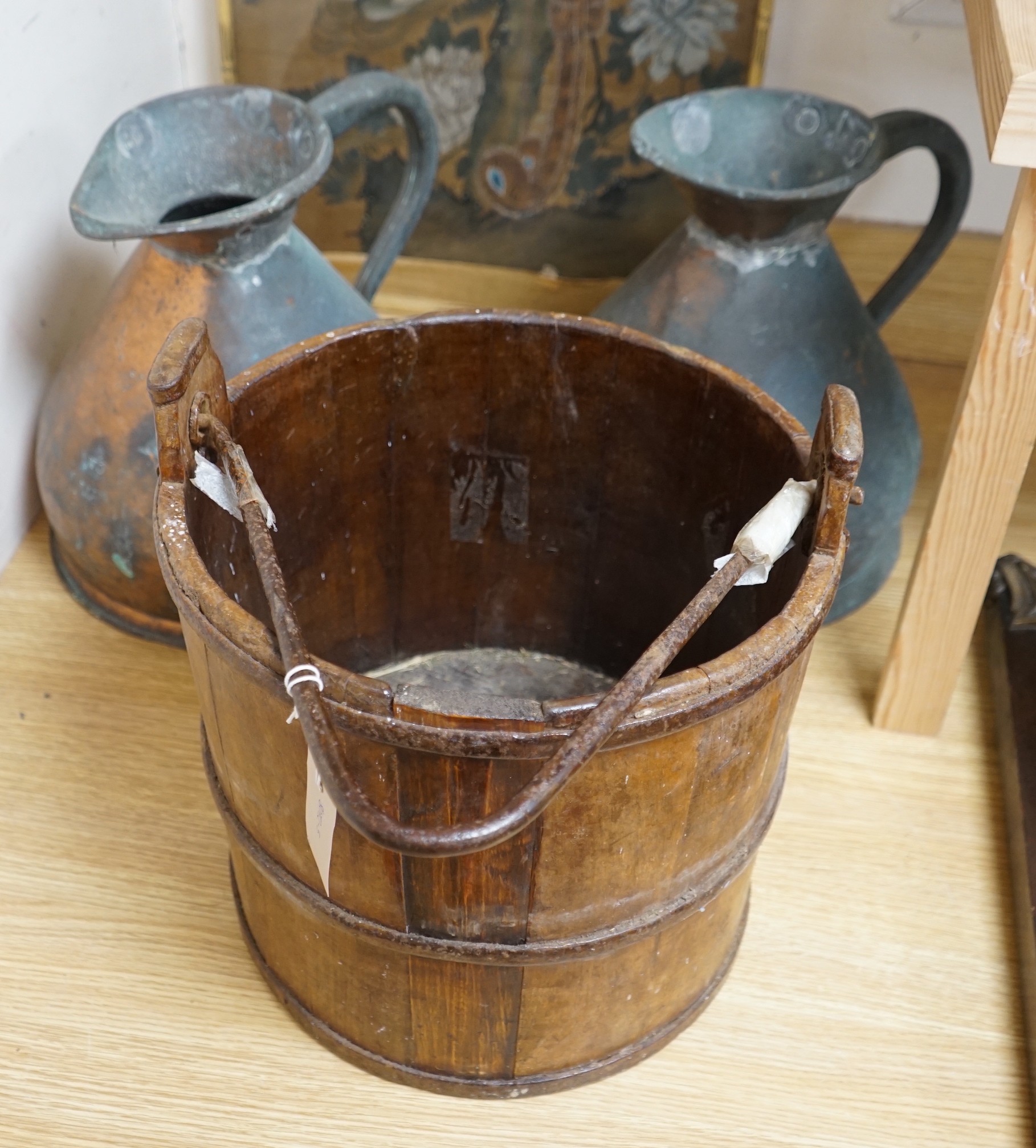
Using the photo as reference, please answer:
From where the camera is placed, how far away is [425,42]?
1909 millimetres

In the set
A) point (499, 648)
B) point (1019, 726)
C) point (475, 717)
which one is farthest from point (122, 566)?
point (1019, 726)

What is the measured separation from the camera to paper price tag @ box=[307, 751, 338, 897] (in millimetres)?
956

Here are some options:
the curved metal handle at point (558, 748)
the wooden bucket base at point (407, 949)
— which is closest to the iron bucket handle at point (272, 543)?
the curved metal handle at point (558, 748)

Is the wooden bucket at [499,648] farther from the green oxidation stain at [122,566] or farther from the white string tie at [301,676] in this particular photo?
the green oxidation stain at [122,566]

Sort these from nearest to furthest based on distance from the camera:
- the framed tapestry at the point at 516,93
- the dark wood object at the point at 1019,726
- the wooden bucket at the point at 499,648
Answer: the wooden bucket at the point at 499,648, the dark wood object at the point at 1019,726, the framed tapestry at the point at 516,93


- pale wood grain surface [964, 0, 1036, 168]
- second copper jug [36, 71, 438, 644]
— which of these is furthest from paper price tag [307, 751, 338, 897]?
pale wood grain surface [964, 0, 1036, 168]

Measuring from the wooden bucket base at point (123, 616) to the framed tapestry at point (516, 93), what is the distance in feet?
2.41

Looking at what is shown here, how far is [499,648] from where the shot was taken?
164 cm

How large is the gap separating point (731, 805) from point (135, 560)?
846 mm

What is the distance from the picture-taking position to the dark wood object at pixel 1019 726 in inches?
53.2

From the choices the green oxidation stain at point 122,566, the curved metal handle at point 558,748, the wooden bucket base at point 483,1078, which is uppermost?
the curved metal handle at point 558,748

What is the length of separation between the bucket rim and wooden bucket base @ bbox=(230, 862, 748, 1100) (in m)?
0.45

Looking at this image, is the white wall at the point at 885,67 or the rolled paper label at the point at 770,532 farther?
the white wall at the point at 885,67

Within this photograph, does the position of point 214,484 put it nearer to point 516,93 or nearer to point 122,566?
point 122,566
